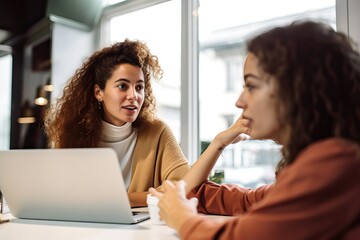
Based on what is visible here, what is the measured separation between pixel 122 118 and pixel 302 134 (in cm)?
115

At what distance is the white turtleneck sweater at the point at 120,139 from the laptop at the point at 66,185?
23.7 inches

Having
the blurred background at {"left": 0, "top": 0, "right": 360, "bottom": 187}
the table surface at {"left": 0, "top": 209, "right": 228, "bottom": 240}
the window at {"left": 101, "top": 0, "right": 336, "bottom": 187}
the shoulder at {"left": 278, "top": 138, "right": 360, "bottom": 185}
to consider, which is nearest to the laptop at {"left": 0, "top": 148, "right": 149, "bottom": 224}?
the table surface at {"left": 0, "top": 209, "right": 228, "bottom": 240}

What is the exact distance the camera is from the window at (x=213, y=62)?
1.98 m

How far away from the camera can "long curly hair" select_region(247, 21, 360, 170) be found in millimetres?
654

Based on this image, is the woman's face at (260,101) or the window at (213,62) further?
the window at (213,62)

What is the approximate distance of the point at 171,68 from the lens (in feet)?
7.45

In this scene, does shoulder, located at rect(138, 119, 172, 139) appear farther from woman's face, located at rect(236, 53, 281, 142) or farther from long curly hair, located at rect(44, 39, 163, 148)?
woman's face, located at rect(236, 53, 281, 142)

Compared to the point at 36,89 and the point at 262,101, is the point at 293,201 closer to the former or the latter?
the point at 262,101

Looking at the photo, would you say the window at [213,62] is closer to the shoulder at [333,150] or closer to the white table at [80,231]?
the white table at [80,231]

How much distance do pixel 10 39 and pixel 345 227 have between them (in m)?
2.63

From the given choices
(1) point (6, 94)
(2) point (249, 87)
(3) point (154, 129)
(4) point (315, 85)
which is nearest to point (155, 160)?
(3) point (154, 129)

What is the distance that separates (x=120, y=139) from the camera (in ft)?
5.68

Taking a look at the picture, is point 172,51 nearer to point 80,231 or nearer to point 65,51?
point 65,51

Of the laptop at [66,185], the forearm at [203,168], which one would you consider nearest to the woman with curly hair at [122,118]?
the forearm at [203,168]
